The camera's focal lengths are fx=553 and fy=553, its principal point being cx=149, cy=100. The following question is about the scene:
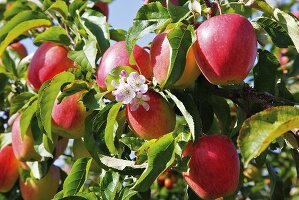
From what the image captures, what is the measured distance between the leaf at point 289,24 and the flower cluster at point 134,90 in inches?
14.6

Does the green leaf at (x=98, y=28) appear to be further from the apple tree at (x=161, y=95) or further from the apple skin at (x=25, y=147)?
the apple skin at (x=25, y=147)

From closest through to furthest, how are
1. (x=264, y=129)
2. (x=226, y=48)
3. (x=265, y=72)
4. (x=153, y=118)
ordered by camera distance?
(x=264, y=129) → (x=226, y=48) → (x=153, y=118) → (x=265, y=72)

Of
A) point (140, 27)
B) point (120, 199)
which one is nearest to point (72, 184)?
point (120, 199)

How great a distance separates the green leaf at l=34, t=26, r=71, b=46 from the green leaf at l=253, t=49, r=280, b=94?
2.22 feet

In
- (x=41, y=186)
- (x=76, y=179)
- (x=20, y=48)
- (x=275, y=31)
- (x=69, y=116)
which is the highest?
(x=275, y=31)

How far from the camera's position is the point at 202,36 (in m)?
1.33

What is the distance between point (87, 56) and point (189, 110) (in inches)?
15.6

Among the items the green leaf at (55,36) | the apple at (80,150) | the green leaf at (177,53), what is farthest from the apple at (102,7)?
the green leaf at (177,53)

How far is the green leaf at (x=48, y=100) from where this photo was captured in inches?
63.2

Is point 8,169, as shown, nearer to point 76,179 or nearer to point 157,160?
point 76,179

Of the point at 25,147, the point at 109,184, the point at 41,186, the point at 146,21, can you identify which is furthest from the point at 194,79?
the point at 41,186

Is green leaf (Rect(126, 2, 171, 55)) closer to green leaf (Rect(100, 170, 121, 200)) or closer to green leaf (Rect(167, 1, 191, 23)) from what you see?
green leaf (Rect(167, 1, 191, 23))

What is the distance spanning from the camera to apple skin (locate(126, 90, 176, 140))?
1.43 metres

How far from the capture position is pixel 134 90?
4.53 ft
